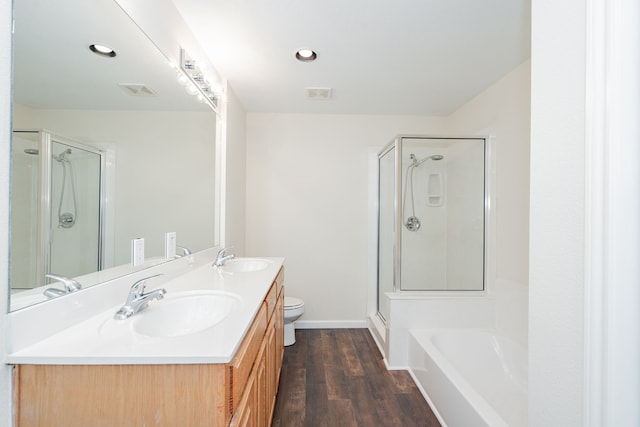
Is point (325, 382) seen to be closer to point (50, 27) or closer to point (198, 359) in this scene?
point (198, 359)

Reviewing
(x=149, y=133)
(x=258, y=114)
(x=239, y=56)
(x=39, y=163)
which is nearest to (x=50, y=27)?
(x=39, y=163)

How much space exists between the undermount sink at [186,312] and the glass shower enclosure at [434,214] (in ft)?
5.47

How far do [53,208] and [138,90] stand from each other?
2.44ft

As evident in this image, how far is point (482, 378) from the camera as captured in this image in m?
2.09

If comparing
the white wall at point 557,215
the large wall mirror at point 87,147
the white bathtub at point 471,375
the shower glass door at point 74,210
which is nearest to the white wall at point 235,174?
the large wall mirror at point 87,147

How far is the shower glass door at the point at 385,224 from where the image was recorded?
9.09 ft

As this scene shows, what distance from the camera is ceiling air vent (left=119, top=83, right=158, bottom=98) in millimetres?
1296

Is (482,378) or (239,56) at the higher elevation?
(239,56)

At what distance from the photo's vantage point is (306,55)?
2.07 m

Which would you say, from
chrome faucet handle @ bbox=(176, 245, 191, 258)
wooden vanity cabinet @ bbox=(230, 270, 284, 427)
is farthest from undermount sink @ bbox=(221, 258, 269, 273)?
wooden vanity cabinet @ bbox=(230, 270, 284, 427)

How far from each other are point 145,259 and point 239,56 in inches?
63.0

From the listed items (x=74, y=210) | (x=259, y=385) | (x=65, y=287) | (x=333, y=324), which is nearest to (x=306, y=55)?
(x=74, y=210)

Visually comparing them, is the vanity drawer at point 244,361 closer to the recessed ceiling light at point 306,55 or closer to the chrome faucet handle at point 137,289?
the chrome faucet handle at point 137,289

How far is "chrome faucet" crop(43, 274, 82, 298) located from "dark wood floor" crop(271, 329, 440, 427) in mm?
1396
